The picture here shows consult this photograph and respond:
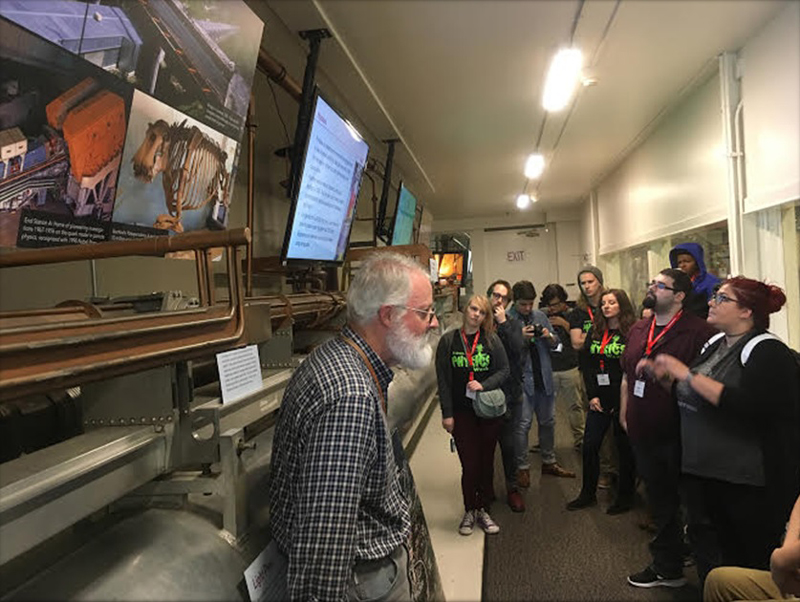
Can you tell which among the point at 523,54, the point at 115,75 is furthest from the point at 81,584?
the point at 523,54

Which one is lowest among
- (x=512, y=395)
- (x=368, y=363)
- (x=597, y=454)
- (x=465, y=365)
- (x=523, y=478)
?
(x=523, y=478)

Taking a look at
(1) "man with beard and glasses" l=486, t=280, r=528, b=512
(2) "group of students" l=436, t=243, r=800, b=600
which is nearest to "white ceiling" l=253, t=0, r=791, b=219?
(2) "group of students" l=436, t=243, r=800, b=600

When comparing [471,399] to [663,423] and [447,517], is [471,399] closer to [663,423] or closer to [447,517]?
[447,517]

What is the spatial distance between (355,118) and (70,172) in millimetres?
3304

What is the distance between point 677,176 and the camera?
15.3ft

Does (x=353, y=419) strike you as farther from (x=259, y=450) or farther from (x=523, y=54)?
(x=523, y=54)

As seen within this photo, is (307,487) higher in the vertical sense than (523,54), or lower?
lower

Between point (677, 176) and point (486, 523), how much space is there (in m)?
3.75

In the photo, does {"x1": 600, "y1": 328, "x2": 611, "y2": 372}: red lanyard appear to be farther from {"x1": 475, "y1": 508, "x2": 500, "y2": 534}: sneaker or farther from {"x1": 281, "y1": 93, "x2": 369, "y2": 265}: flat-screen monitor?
{"x1": 281, "y1": 93, "x2": 369, "y2": 265}: flat-screen monitor

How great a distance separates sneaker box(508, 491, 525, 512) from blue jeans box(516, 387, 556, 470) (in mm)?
225

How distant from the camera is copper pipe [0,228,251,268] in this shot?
88 cm

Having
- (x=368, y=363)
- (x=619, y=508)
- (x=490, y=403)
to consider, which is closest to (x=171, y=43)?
(x=368, y=363)

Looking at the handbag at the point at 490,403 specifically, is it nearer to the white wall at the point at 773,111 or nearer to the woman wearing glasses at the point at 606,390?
the woman wearing glasses at the point at 606,390

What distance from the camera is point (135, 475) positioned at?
97cm
